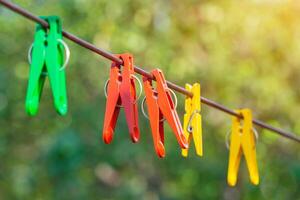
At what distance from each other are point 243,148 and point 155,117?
0.57 meters

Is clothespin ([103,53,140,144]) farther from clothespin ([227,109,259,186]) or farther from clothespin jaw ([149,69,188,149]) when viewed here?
clothespin ([227,109,259,186])

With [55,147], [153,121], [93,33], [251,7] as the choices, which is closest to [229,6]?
[251,7]

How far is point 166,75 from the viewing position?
18.4 ft

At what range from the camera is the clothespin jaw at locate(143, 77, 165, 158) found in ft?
5.33

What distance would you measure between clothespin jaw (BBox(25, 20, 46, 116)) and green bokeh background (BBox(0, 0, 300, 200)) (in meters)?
3.84

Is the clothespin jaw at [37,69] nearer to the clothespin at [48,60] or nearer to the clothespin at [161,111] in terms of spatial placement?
the clothespin at [48,60]

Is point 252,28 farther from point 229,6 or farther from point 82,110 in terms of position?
point 82,110

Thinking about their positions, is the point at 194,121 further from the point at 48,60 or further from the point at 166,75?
the point at 166,75

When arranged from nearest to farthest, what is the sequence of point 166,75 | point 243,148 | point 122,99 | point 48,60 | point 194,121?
point 48,60 < point 122,99 < point 194,121 < point 243,148 < point 166,75

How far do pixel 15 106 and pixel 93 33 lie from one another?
0.80 meters

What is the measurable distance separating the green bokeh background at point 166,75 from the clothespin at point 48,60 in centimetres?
384

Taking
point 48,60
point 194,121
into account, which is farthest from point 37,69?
point 194,121

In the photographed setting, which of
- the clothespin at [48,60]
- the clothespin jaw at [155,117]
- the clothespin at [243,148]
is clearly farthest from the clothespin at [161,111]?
the clothespin at [243,148]

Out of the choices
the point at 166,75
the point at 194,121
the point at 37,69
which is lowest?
the point at 37,69
